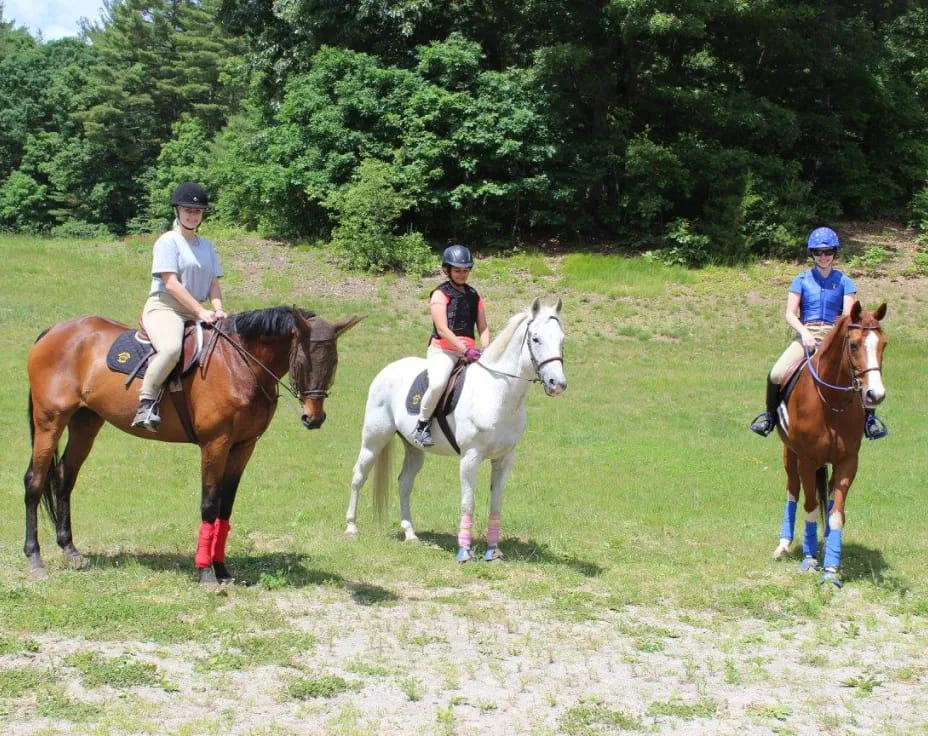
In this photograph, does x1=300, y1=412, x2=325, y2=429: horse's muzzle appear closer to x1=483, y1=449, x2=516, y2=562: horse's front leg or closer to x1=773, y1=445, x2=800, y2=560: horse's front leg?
x1=483, y1=449, x2=516, y2=562: horse's front leg

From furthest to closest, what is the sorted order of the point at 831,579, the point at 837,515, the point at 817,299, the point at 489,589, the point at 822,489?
the point at 822,489, the point at 817,299, the point at 837,515, the point at 831,579, the point at 489,589

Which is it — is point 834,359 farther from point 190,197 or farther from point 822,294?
point 190,197

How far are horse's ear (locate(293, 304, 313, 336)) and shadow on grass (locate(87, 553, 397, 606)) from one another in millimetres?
2256

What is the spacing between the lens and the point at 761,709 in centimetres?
595

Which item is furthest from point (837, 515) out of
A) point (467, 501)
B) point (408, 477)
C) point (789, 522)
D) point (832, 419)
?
point (408, 477)

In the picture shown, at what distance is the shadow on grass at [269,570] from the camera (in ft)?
27.6

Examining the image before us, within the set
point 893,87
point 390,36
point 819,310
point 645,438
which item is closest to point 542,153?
point 390,36

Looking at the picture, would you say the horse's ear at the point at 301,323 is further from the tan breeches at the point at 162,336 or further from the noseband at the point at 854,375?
the noseband at the point at 854,375

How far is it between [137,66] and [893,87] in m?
44.6

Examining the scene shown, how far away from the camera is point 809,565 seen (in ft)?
31.0

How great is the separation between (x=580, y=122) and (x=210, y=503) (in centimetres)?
2994

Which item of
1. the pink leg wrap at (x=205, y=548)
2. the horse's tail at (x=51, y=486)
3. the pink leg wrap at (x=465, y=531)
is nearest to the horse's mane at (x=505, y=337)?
the pink leg wrap at (x=465, y=531)

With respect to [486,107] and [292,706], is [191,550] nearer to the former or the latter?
[292,706]

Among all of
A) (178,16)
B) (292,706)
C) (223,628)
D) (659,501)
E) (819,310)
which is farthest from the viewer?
(178,16)
